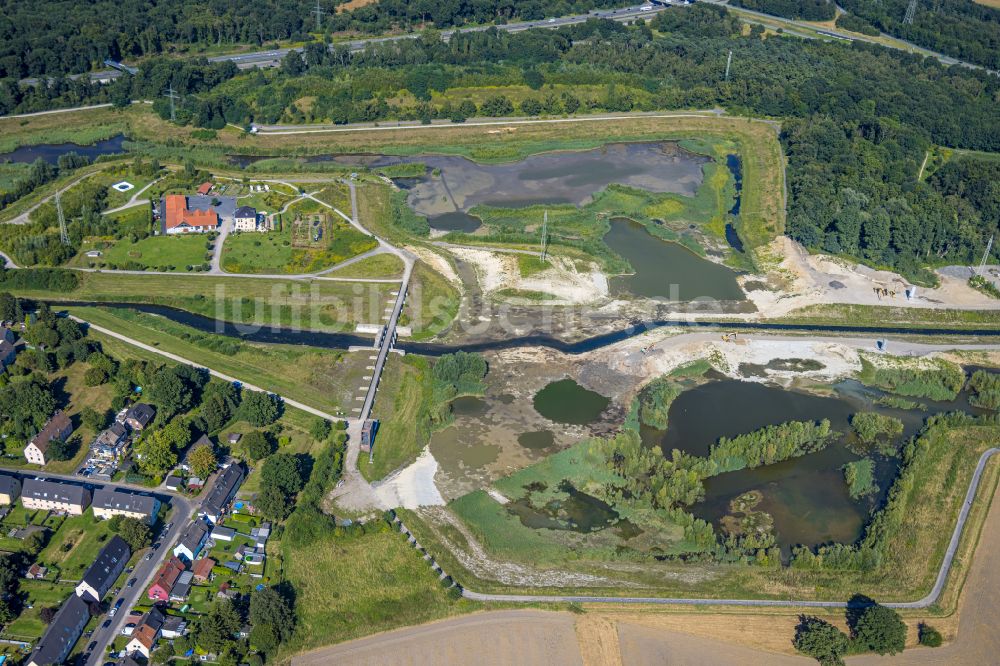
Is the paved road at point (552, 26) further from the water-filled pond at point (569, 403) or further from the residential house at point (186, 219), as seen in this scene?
the water-filled pond at point (569, 403)

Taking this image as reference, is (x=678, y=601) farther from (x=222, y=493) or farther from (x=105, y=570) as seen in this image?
(x=105, y=570)

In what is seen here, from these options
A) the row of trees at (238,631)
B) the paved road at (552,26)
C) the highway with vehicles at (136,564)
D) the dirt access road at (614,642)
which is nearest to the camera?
the row of trees at (238,631)

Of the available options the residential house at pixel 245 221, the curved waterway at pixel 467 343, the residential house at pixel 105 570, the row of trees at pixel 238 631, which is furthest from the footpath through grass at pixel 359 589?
the residential house at pixel 245 221

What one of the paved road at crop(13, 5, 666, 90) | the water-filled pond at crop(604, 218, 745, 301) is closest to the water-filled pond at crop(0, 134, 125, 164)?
the paved road at crop(13, 5, 666, 90)

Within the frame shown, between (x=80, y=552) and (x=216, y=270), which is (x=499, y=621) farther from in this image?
(x=216, y=270)

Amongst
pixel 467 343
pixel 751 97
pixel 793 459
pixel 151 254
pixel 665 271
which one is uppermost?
pixel 751 97

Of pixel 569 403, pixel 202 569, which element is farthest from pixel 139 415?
pixel 569 403

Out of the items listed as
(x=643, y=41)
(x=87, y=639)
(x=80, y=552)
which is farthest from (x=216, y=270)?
(x=643, y=41)
